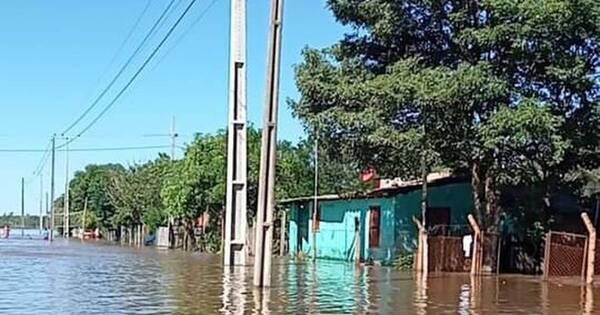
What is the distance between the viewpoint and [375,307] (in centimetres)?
1902

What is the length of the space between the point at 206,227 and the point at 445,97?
34484 mm

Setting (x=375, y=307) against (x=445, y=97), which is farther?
(x=445, y=97)

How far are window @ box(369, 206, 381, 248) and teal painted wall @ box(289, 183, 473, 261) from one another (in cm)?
21

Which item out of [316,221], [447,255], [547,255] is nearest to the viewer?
[547,255]

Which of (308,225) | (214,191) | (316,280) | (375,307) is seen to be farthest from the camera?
(214,191)

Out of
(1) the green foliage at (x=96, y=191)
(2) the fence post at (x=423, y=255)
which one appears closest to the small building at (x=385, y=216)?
(2) the fence post at (x=423, y=255)

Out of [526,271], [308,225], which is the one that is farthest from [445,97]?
[308,225]

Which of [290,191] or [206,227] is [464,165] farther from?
[206,227]

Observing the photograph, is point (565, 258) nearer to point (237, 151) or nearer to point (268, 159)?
point (237, 151)

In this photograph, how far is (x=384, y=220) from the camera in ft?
137

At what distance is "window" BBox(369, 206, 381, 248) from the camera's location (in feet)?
138

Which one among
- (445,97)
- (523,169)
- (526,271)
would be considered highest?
(445,97)

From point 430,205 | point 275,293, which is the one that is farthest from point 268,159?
point 430,205

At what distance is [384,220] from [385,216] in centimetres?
18
